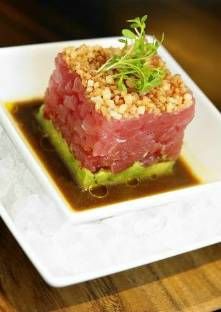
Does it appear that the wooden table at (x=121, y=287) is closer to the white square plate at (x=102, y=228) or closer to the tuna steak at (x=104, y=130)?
the white square plate at (x=102, y=228)

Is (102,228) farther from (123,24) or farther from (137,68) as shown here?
(123,24)

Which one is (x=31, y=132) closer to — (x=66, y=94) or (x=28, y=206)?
(x=66, y=94)

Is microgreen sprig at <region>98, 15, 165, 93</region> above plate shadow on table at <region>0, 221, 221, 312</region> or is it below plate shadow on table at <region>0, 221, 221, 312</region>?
above

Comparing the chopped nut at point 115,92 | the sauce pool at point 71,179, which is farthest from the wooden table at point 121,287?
the chopped nut at point 115,92

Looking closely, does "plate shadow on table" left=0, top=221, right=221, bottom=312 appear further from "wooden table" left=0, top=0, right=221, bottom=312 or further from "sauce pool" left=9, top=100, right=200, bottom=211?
"sauce pool" left=9, top=100, right=200, bottom=211

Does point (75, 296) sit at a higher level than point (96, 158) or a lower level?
lower

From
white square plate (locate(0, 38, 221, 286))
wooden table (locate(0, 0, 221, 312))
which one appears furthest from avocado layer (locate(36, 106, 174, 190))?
wooden table (locate(0, 0, 221, 312))

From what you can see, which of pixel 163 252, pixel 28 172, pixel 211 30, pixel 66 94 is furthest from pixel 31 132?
pixel 211 30
